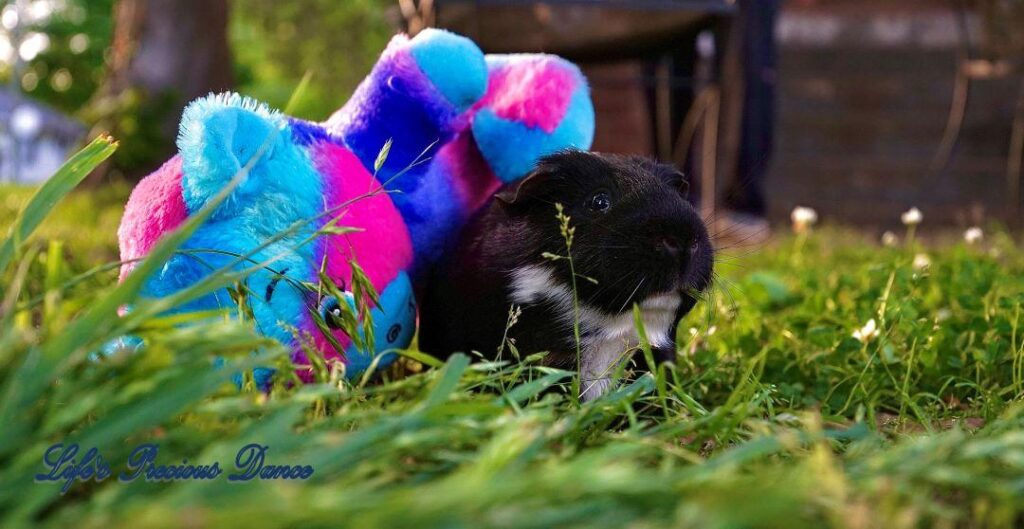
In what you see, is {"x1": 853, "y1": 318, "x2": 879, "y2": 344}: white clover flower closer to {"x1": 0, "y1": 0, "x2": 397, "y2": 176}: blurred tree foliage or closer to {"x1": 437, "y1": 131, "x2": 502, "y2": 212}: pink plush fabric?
{"x1": 437, "y1": 131, "x2": 502, "y2": 212}: pink plush fabric

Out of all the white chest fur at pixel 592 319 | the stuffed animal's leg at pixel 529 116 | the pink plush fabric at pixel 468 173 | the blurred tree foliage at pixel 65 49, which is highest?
the stuffed animal's leg at pixel 529 116

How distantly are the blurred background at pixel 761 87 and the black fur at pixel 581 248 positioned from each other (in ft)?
8.14

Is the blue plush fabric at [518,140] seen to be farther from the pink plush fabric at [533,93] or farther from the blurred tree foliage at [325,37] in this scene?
the blurred tree foliage at [325,37]

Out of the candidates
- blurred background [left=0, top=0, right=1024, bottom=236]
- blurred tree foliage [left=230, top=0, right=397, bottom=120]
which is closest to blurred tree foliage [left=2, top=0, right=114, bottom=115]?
blurred tree foliage [left=230, top=0, right=397, bottom=120]

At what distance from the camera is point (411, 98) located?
229 centimetres

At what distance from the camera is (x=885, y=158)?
9.36 metres

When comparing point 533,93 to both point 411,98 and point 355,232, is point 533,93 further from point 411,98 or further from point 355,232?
point 355,232

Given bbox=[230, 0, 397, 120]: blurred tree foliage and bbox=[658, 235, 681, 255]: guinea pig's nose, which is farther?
bbox=[230, 0, 397, 120]: blurred tree foliage

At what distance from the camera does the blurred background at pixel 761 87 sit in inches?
201

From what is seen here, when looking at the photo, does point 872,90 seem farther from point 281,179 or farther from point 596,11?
point 281,179

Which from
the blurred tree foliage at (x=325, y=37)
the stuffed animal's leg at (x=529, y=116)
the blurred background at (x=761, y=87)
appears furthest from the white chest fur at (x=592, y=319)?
the blurred tree foliage at (x=325, y=37)

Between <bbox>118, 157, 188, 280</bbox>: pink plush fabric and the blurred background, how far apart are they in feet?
8.29

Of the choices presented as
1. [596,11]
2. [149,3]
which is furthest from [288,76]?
[596,11]

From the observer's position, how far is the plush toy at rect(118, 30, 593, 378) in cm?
192
